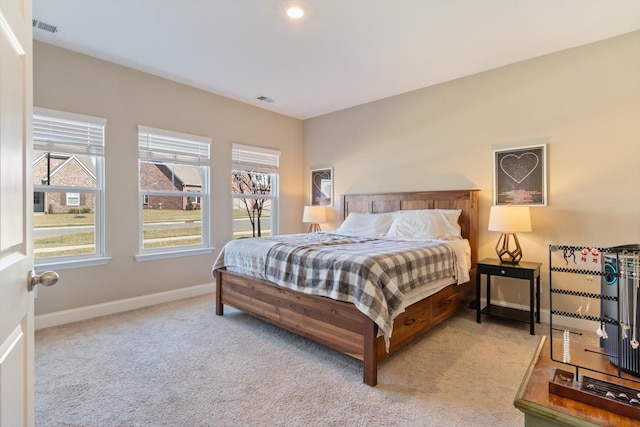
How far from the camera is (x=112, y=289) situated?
3469 mm

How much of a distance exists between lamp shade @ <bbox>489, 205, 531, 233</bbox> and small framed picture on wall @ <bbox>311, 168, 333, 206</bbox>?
2.65m

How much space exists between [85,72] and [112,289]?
2.32 m

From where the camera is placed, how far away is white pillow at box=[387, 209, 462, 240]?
→ 351cm

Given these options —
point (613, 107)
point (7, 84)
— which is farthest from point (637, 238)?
point (7, 84)

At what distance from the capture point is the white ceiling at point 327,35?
250 centimetres

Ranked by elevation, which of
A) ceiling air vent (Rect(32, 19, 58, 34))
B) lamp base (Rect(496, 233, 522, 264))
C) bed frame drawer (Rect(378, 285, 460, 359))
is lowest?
bed frame drawer (Rect(378, 285, 460, 359))

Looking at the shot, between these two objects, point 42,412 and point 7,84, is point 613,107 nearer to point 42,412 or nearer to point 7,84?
point 7,84

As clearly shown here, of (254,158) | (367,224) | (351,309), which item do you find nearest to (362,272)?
(351,309)

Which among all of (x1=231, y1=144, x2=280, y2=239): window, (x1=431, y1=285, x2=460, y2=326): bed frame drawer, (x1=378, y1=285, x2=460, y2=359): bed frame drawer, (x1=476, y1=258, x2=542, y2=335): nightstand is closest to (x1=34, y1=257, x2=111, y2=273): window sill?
(x1=231, y1=144, x2=280, y2=239): window

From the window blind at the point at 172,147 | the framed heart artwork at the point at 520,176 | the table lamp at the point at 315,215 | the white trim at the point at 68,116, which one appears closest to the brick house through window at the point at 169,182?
the window blind at the point at 172,147

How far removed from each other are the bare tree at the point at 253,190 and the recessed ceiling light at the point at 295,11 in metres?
2.56

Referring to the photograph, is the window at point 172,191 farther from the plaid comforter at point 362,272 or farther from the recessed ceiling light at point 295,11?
the recessed ceiling light at point 295,11

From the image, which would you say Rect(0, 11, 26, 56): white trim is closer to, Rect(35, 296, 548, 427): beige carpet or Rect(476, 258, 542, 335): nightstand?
Rect(35, 296, 548, 427): beige carpet

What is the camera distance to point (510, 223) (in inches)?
122
